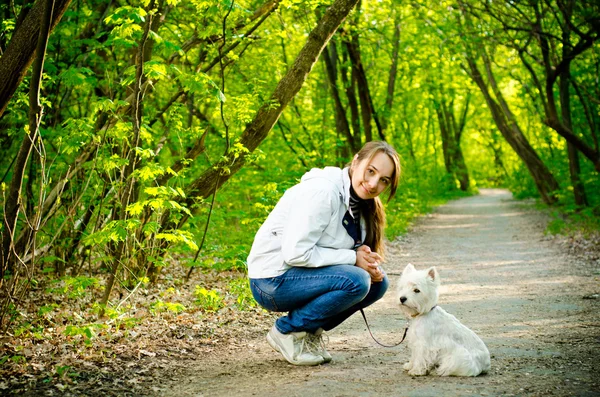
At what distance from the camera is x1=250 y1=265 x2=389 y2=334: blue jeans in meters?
4.06

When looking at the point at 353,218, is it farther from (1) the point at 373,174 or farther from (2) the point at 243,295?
(2) the point at 243,295

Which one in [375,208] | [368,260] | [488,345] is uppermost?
[375,208]

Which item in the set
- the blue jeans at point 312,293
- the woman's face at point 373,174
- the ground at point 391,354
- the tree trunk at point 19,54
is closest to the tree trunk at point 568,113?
the ground at point 391,354

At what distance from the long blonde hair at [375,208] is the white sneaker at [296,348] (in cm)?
86

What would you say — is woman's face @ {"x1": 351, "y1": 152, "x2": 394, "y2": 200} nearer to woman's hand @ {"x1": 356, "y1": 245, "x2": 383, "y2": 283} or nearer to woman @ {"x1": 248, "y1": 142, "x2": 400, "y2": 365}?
woman @ {"x1": 248, "y1": 142, "x2": 400, "y2": 365}

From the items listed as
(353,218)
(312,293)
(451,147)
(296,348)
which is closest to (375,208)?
(353,218)

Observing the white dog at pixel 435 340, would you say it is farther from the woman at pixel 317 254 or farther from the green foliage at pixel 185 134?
the green foliage at pixel 185 134

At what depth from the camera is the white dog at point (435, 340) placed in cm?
390

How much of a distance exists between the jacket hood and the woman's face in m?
0.07

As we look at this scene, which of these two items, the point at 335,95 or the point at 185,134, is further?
the point at 335,95

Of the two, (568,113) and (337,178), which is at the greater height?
(568,113)

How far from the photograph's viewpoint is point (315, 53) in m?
7.29

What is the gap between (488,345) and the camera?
487 cm

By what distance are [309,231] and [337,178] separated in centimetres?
49
